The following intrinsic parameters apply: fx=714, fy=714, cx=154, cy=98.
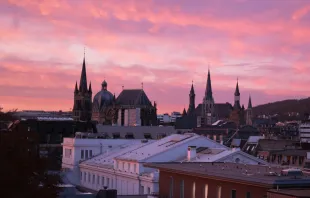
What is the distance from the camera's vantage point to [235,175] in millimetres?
33000

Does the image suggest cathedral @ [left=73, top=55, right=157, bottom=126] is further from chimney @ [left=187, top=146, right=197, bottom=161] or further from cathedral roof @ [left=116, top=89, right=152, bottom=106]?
chimney @ [left=187, top=146, right=197, bottom=161]

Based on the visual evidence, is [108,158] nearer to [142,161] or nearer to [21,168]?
[142,161]

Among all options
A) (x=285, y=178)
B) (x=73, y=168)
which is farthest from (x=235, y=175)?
(x=73, y=168)

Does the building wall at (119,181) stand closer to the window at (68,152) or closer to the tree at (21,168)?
the window at (68,152)

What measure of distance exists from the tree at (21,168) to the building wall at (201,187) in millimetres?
9109

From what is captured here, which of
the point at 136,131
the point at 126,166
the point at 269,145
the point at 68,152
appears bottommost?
the point at 126,166

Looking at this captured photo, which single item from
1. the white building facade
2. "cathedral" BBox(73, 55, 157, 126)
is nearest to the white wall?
the white building facade

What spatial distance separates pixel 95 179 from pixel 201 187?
118 feet

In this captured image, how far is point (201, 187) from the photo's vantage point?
1431 inches

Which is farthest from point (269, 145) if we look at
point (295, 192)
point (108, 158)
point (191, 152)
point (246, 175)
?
point (295, 192)

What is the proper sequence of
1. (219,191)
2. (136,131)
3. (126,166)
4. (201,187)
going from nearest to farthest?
(219,191) < (201,187) < (126,166) < (136,131)

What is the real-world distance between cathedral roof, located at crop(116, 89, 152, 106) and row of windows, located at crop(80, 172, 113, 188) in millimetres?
101082

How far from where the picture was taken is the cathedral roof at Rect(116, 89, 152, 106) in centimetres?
17750

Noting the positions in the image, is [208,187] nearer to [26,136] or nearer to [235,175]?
[235,175]
